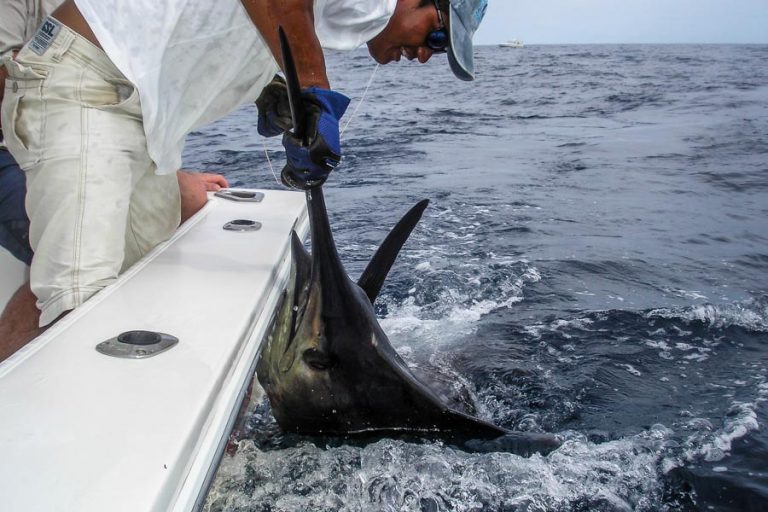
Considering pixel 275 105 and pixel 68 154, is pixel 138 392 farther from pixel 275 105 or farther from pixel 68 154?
pixel 275 105

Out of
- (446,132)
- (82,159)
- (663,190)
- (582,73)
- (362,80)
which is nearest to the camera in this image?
(82,159)

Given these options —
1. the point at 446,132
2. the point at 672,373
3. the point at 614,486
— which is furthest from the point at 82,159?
the point at 446,132

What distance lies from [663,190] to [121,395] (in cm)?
533

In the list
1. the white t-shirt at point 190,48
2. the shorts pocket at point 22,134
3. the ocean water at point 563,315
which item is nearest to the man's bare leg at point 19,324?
the shorts pocket at point 22,134

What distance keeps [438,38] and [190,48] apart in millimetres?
790

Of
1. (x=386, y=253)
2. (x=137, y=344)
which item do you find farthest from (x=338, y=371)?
(x=137, y=344)

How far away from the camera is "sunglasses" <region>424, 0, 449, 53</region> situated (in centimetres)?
227

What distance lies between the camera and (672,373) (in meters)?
2.79

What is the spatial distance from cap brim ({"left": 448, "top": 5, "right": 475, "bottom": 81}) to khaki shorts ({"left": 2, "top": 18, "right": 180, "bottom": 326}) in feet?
3.25

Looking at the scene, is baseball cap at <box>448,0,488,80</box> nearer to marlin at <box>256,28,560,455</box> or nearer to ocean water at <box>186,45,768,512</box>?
marlin at <box>256,28,560,455</box>

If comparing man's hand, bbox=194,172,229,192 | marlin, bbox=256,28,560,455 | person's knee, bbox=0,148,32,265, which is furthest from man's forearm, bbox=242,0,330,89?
man's hand, bbox=194,172,229,192

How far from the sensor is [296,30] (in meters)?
1.84

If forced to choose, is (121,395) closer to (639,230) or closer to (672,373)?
(672,373)

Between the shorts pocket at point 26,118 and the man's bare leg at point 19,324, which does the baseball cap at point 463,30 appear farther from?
the man's bare leg at point 19,324
